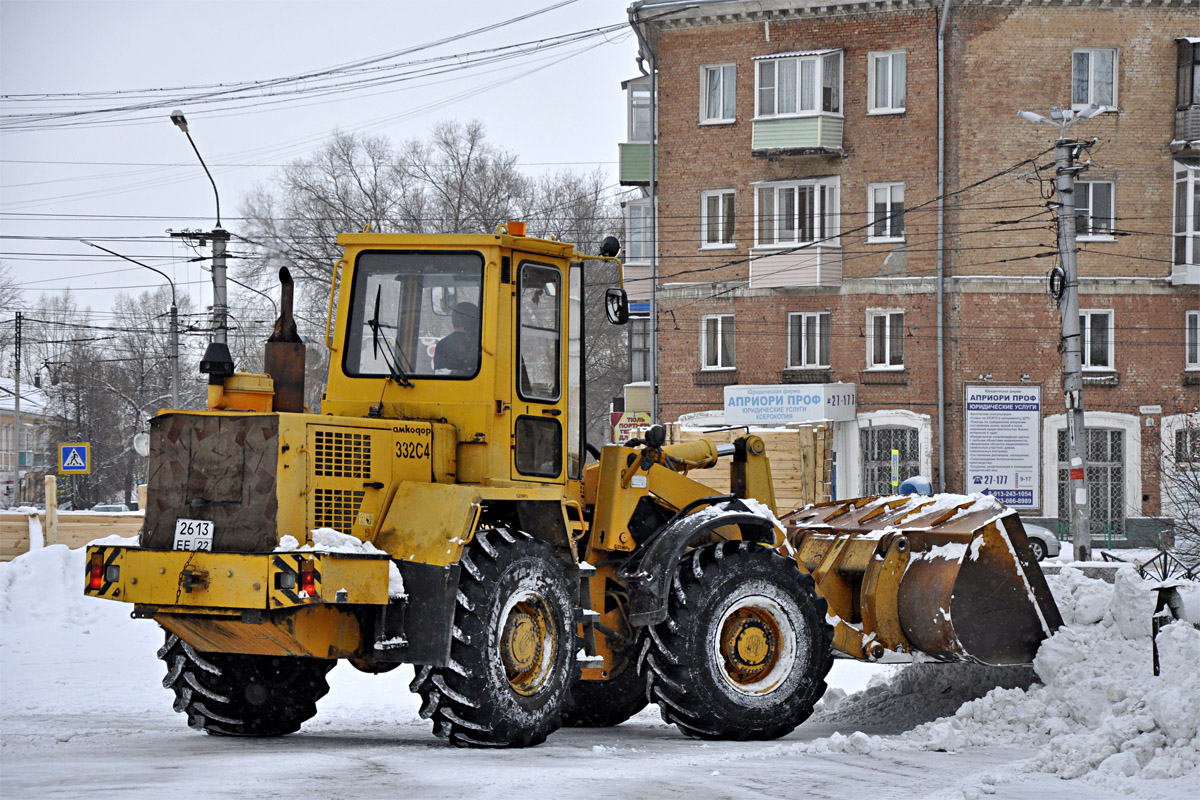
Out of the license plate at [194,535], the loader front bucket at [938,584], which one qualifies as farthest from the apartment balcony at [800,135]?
the license plate at [194,535]

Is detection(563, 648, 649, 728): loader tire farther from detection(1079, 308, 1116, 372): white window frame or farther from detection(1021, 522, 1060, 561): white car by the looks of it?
detection(1079, 308, 1116, 372): white window frame

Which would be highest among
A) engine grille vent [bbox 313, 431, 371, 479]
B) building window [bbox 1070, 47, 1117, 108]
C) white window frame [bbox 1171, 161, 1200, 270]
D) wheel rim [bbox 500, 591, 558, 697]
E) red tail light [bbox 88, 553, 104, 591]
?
building window [bbox 1070, 47, 1117, 108]

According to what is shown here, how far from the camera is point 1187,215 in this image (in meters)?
34.5

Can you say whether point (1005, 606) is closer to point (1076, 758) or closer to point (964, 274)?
point (1076, 758)

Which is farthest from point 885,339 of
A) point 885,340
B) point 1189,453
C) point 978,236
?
point 1189,453

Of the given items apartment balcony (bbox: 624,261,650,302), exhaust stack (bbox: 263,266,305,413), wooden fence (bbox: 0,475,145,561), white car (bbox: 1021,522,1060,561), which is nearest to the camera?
exhaust stack (bbox: 263,266,305,413)

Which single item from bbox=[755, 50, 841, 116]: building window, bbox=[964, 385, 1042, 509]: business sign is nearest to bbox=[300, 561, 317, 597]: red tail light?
Answer: bbox=[964, 385, 1042, 509]: business sign

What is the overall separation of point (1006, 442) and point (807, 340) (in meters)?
5.48

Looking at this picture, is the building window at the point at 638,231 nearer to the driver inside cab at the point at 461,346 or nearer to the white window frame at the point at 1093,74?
the white window frame at the point at 1093,74

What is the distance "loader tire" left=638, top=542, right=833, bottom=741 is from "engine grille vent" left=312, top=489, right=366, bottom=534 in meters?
2.32

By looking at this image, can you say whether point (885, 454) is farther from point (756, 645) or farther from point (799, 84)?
point (756, 645)

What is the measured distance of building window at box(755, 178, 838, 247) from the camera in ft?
117

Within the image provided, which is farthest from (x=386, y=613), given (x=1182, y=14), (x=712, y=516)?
(x=1182, y=14)

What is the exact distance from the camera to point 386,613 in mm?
8133
